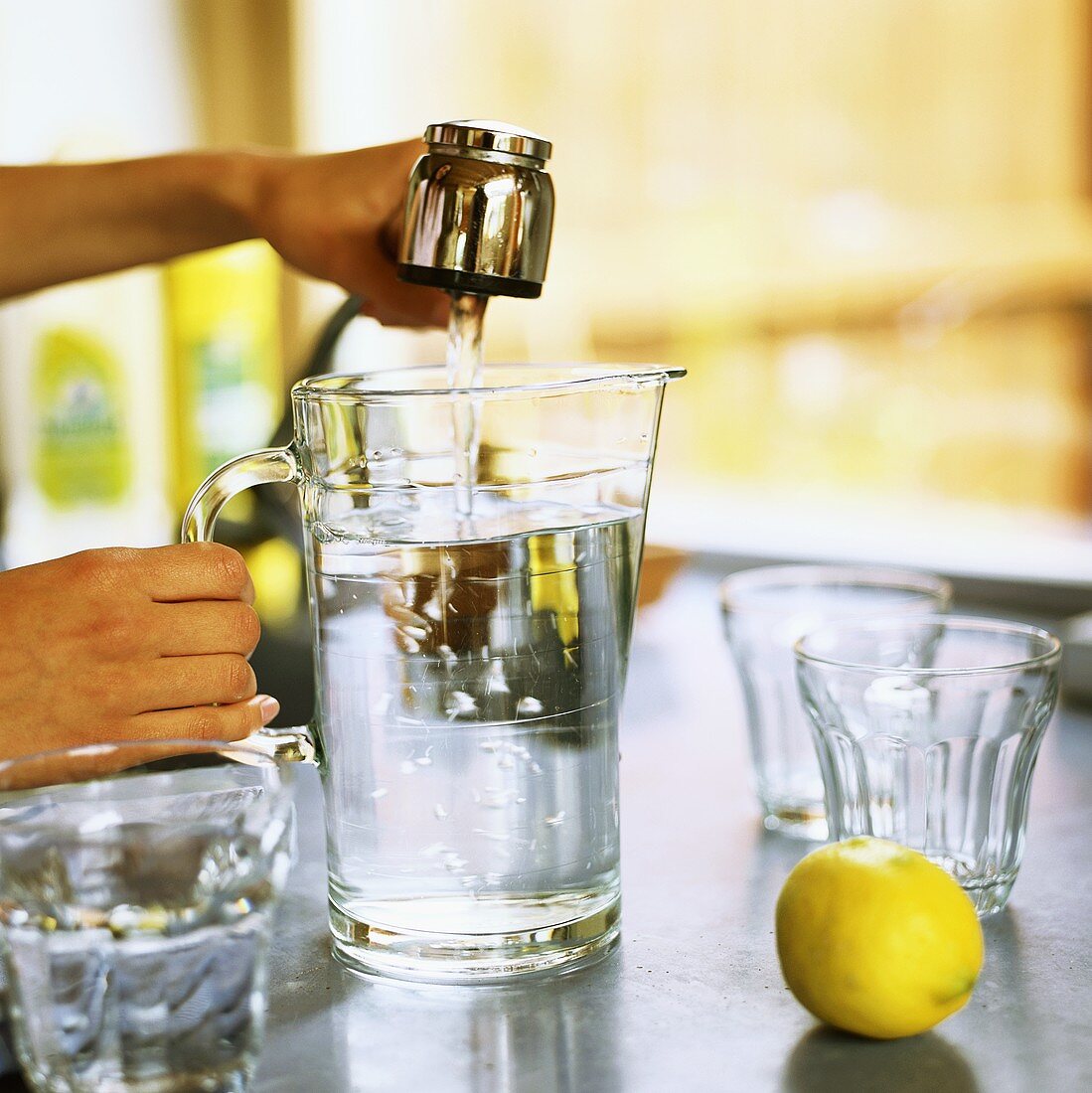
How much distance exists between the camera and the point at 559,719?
0.62m

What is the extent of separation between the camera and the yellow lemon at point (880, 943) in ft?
1.82

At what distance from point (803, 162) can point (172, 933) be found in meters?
1.70

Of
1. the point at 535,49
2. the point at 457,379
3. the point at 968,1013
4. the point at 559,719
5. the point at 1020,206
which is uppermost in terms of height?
the point at 535,49

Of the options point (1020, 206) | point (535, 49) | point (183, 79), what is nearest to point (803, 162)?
point (1020, 206)

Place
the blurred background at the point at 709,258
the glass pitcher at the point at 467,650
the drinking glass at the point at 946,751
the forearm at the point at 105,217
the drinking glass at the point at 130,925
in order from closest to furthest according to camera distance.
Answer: the drinking glass at the point at 130,925 → the glass pitcher at the point at 467,650 → the drinking glass at the point at 946,751 → the forearm at the point at 105,217 → the blurred background at the point at 709,258

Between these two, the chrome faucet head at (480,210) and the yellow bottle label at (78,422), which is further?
the yellow bottle label at (78,422)

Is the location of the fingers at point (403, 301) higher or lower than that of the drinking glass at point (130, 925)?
higher

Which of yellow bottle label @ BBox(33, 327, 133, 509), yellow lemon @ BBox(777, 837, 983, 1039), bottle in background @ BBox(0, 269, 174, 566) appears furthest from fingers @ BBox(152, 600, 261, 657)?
yellow bottle label @ BBox(33, 327, 133, 509)

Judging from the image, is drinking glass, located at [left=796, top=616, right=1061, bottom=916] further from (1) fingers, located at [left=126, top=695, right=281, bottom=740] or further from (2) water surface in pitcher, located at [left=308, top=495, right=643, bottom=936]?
(1) fingers, located at [left=126, top=695, right=281, bottom=740]

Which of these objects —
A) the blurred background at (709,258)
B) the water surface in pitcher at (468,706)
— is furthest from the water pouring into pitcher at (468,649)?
the blurred background at (709,258)

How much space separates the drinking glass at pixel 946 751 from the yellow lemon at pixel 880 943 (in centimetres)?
13

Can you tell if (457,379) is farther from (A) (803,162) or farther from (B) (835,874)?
(A) (803,162)

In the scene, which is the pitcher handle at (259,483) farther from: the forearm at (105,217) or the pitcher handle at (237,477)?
the forearm at (105,217)

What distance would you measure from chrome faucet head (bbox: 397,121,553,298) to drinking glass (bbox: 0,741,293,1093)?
0.98 ft
